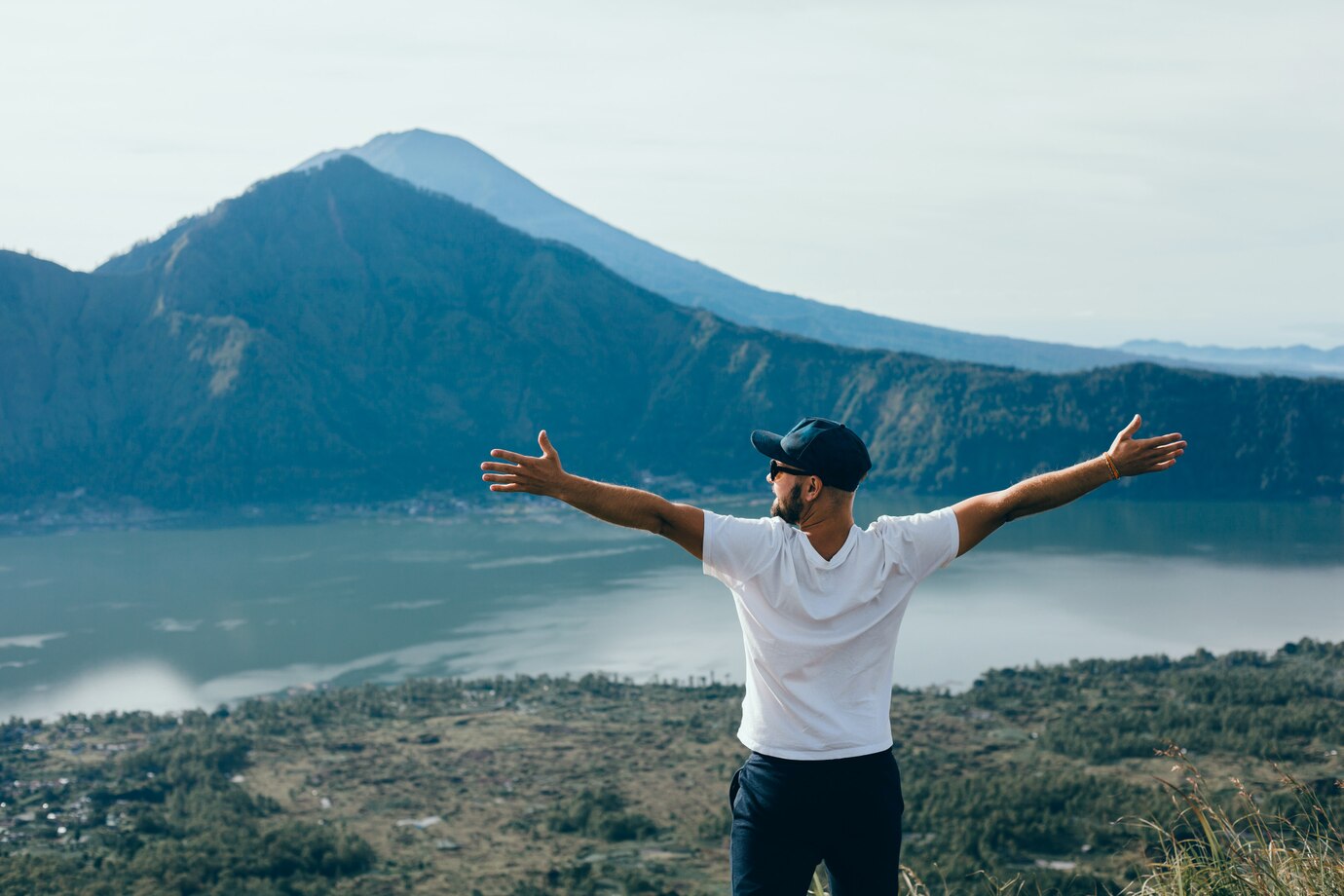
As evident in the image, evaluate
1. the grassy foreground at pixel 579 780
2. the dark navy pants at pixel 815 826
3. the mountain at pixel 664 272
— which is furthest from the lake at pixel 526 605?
the mountain at pixel 664 272

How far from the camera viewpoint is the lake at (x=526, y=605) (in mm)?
24781

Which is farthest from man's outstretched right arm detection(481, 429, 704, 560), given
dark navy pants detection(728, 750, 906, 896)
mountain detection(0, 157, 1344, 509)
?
mountain detection(0, 157, 1344, 509)

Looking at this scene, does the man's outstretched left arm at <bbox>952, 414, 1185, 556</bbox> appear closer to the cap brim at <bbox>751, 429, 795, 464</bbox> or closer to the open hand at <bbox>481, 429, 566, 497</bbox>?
the cap brim at <bbox>751, 429, 795, 464</bbox>

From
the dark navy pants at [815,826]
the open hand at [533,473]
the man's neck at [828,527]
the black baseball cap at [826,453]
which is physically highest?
the black baseball cap at [826,453]

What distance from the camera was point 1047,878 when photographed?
348 inches

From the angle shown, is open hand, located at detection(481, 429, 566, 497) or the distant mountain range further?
the distant mountain range

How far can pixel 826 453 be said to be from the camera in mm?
1853

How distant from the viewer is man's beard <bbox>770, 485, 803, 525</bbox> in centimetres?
188

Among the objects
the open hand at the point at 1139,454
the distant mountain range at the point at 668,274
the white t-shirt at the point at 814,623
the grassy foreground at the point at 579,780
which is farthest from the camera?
the distant mountain range at the point at 668,274

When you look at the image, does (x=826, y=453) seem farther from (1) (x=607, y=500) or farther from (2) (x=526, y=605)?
(2) (x=526, y=605)

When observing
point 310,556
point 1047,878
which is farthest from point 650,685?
point 310,556

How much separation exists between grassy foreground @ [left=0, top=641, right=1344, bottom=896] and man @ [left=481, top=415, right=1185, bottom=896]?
5.45 metres

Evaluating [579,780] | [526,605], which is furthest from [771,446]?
[526,605]

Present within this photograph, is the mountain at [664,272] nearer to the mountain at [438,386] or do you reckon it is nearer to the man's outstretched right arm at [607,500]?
the mountain at [438,386]
